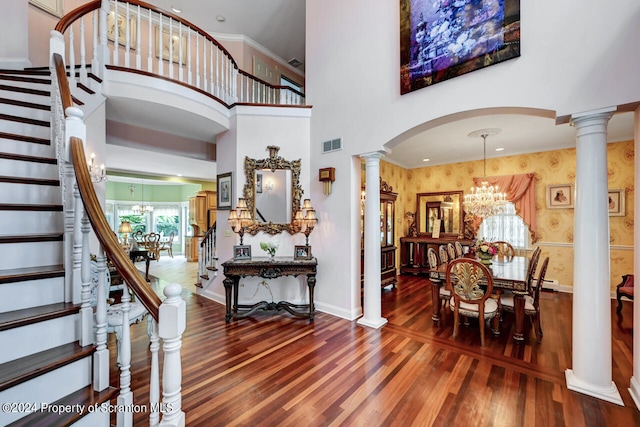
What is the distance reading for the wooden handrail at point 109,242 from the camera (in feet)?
3.81

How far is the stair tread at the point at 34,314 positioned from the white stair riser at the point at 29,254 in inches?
15.2

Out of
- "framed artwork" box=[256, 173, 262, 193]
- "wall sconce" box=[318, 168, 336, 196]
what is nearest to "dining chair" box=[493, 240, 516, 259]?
"wall sconce" box=[318, 168, 336, 196]

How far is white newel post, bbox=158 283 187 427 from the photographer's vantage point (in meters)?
1.09

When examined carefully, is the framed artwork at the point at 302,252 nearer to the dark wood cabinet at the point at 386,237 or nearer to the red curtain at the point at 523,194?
the dark wood cabinet at the point at 386,237

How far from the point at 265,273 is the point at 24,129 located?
2765 millimetres

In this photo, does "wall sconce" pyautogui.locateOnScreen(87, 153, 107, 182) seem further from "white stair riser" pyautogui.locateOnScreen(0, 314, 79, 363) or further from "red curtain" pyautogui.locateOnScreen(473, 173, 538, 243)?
"red curtain" pyautogui.locateOnScreen(473, 173, 538, 243)

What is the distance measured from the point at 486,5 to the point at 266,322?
14.2 ft

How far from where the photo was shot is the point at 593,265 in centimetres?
208

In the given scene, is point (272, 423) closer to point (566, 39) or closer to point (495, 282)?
point (495, 282)

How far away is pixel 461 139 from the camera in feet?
15.7

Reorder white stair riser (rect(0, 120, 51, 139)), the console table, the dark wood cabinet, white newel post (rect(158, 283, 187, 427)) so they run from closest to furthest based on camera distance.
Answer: white newel post (rect(158, 283, 187, 427)), white stair riser (rect(0, 120, 51, 139)), the console table, the dark wood cabinet

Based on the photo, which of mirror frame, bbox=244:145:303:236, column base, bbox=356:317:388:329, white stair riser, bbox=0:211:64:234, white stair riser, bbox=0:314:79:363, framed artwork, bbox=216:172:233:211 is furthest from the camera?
framed artwork, bbox=216:172:233:211

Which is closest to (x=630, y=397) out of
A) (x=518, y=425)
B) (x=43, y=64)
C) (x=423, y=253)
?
(x=518, y=425)

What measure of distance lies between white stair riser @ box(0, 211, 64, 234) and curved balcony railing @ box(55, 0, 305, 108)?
6.05 feet
